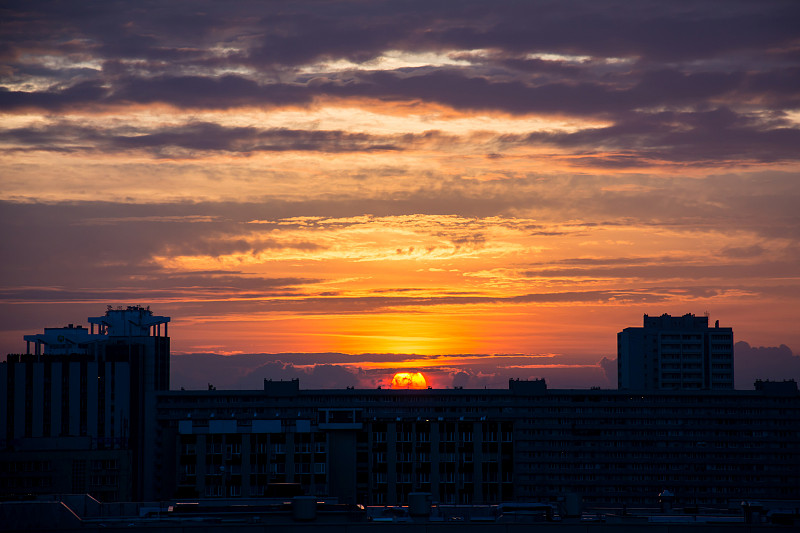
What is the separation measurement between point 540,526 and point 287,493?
44.0 m

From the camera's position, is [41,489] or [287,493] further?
[41,489]

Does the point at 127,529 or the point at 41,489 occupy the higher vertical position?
the point at 127,529

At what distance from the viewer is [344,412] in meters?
188

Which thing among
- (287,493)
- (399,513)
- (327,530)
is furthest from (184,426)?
(327,530)

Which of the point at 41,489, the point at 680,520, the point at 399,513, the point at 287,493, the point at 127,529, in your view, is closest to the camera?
the point at 127,529

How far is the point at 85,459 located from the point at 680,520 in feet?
391

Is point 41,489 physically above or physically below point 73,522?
below

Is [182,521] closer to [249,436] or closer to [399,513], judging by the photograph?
[399,513]

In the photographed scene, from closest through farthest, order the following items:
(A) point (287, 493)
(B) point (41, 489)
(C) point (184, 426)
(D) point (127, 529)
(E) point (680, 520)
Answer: (D) point (127, 529), (E) point (680, 520), (A) point (287, 493), (B) point (41, 489), (C) point (184, 426)

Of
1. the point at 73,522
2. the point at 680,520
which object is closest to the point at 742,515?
the point at 680,520

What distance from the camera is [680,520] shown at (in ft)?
250

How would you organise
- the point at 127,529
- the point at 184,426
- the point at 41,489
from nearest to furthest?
1. the point at 127,529
2. the point at 41,489
3. the point at 184,426

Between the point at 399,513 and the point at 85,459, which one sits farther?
the point at 85,459

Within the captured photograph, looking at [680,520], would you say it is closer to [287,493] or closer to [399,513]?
[399,513]
